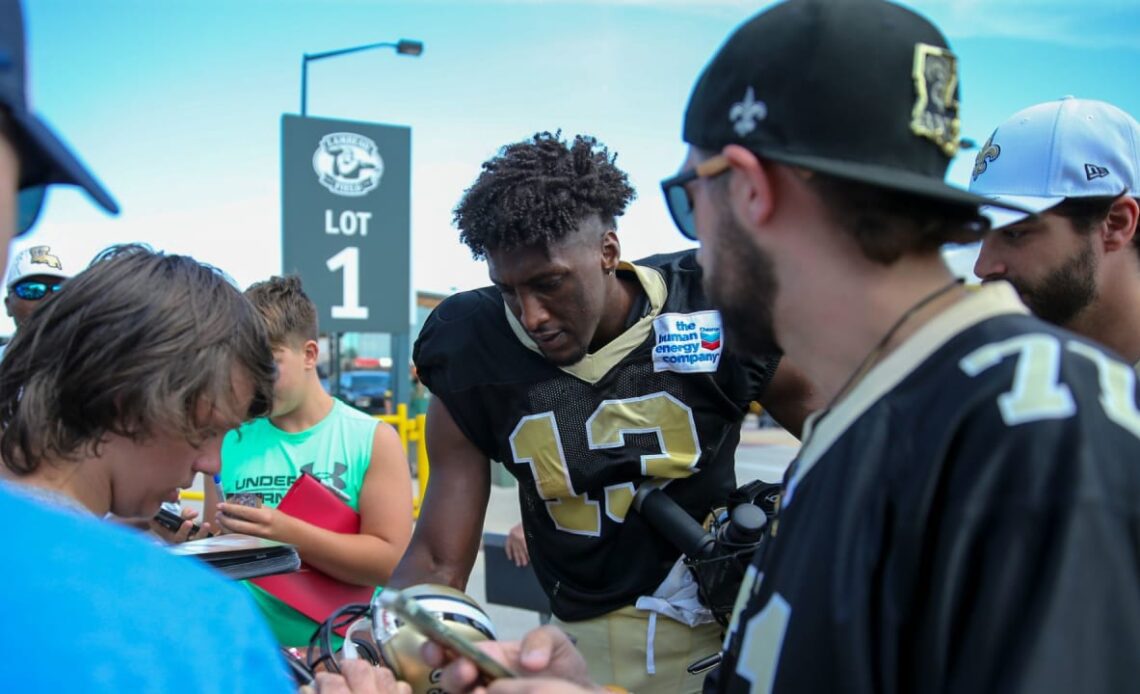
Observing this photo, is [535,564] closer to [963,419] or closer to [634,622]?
[634,622]

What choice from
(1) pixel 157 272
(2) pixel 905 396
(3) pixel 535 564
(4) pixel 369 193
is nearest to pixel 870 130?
(2) pixel 905 396

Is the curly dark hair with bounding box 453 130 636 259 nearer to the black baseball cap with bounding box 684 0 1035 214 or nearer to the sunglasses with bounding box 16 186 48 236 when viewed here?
the black baseball cap with bounding box 684 0 1035 214

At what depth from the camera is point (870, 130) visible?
1159mm

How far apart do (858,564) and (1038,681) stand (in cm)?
21

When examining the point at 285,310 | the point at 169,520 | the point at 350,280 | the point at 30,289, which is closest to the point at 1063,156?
the point at 285,310

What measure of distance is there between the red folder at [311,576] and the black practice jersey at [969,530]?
197 cm

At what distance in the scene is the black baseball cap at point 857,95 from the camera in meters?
1.16

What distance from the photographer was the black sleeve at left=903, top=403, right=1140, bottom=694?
0.86 meters

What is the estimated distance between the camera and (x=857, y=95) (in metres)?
1.16

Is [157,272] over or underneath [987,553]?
over

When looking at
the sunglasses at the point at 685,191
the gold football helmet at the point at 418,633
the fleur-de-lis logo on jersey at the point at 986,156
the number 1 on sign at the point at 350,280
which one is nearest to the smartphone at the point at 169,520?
the gold football helmet at the point at 418,633

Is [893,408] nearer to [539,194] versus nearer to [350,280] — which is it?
[539,194]

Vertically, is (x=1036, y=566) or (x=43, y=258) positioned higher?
(x=43, y=258)

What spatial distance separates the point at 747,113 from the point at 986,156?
5.81 feet
